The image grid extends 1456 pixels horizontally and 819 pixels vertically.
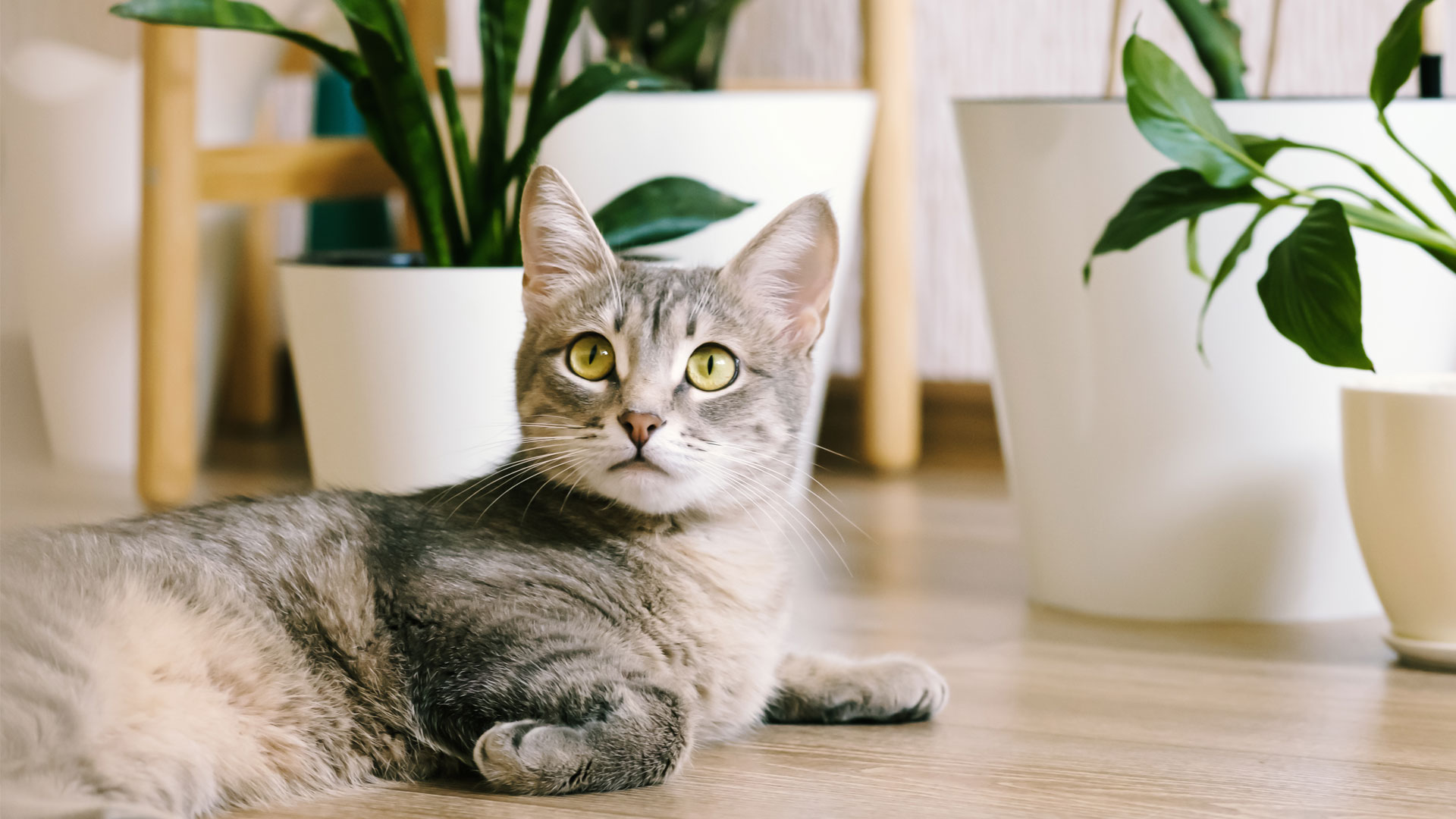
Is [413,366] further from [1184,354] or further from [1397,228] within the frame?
[1397,228]

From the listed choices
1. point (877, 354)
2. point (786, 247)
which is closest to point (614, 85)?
point (786, 247)

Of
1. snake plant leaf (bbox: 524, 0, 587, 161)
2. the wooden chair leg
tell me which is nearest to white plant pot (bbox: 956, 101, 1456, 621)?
snake plant leaf (bbox: 524, 0, 587, 161)

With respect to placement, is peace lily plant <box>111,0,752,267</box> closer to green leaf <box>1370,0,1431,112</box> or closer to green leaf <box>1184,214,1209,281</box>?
green leaf <box>1184,214,1209,281</box>

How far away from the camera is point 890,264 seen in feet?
7.32

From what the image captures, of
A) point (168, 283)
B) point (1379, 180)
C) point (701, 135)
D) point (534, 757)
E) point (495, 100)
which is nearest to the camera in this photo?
Result: point (534, 757)

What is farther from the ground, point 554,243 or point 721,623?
point 554,243

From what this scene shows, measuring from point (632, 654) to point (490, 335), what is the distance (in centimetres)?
54

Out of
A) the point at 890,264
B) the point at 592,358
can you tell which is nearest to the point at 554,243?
the point at 592,358

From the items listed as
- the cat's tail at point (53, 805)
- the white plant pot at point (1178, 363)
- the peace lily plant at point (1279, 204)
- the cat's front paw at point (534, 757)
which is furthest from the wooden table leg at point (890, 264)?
the cat's tail at point (53, 805)

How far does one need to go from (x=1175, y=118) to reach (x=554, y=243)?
19.9 inches

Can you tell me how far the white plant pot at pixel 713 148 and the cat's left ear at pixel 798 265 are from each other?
0.58 m

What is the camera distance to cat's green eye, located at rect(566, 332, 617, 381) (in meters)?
1.03

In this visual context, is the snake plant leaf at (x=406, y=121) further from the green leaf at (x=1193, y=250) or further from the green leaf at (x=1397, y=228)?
the green leaf at (x=1397, y=228)

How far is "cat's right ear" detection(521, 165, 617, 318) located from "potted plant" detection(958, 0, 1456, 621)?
0.50 metres
